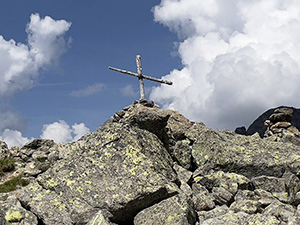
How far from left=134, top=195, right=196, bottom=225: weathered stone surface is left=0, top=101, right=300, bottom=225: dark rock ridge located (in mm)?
36

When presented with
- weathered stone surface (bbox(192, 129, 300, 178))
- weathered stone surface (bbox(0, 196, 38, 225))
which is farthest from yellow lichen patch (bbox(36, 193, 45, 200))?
weathered stone surface (bbox(192, 129, 300, 178))

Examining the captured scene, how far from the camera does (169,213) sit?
1239 cm

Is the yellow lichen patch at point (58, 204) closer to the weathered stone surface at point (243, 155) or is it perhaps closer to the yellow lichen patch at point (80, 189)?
the yellow lichen patch at point (80, 189)

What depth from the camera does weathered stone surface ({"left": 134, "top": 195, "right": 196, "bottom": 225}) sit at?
1217 cm

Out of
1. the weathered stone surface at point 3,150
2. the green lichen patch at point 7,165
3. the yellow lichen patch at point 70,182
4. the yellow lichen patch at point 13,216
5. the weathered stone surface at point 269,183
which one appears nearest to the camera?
the yellow lichen patch at point 13,216

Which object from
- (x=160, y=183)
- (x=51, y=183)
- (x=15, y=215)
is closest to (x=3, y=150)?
(x=51, y=183)

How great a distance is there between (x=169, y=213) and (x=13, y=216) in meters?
5.58

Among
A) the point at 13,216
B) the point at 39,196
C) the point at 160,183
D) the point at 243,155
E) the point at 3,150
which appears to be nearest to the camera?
the point at 13,216

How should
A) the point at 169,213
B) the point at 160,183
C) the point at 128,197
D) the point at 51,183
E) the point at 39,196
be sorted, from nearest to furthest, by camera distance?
the point at 169,213 → the point at 128,197 → the point at 160,183 → the point at 39,196 → the point at 51,183

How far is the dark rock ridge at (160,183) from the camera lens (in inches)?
500

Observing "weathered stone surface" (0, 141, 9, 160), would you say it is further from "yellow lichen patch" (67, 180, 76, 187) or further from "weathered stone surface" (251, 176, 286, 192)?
"weathered stone surface" (251, 176, 286, 192)

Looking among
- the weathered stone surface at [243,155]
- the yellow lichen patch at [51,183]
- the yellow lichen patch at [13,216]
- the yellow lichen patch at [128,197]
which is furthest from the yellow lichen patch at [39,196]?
the weathered stone surface at [243,155]

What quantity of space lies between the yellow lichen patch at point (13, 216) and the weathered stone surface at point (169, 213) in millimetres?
4176

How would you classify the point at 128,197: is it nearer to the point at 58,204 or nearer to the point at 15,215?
the point at 58,204
